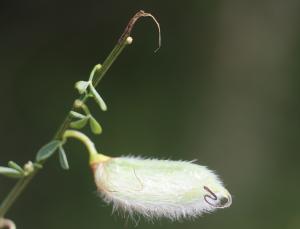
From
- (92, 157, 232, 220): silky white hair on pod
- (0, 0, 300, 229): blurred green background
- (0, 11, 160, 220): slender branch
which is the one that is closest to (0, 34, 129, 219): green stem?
(0, 11, 160, 220): slender branch

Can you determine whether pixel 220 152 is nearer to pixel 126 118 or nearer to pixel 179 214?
pixel 126 118

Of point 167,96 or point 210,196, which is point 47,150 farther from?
point 167,96

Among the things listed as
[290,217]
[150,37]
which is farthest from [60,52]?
[290,217]

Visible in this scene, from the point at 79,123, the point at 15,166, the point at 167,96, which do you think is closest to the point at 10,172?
the point at 15,166

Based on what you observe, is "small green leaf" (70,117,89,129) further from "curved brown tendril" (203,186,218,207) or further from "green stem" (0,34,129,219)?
"curved brown tendril" (203,186,218,207)

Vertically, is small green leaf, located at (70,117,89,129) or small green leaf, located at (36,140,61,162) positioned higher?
small green leaf, located at (70,117,89,129)

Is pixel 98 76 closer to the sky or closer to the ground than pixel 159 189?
closer to the sky
